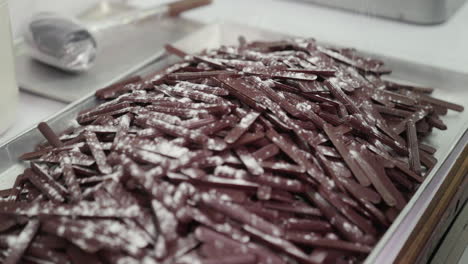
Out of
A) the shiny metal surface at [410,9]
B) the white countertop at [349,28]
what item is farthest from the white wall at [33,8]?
the shiny metal surface at [410,9]

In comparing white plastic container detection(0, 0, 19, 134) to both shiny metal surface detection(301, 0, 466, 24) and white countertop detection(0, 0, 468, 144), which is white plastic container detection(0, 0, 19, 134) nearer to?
white countertop detection(0, 0, 468, 144)

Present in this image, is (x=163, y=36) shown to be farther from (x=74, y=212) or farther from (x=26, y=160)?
(x=74, y=212)

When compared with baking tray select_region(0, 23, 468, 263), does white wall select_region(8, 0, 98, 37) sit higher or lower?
higher

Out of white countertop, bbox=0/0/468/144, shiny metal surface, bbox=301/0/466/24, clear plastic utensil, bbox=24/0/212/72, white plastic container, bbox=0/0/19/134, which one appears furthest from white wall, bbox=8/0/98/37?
shiny metal surface, bbox=301/0/466/24

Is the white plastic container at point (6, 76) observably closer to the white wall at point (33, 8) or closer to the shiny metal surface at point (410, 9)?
the white wall at point (33, 8)

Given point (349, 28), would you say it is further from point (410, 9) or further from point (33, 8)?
point (33, 8)
